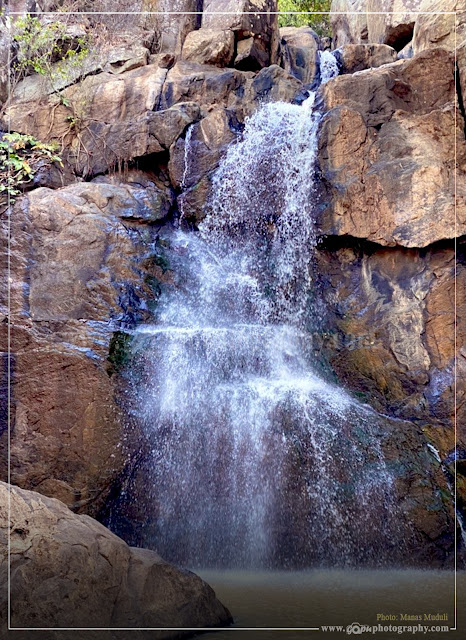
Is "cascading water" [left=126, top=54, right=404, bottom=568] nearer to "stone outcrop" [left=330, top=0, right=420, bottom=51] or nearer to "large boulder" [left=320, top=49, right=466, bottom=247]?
"large boulder" [left=320, top=49, right=466, bottom=247]

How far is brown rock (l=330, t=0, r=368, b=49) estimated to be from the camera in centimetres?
1411

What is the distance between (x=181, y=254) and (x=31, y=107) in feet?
15.0

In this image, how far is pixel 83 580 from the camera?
3832mm

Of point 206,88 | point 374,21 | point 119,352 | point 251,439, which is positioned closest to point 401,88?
point 206,88

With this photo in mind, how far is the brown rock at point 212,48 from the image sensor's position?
38.9 ft

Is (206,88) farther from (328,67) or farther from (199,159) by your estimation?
(328,67)

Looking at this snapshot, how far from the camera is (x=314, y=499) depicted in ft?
21.2

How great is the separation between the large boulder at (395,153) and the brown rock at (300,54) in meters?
3.28

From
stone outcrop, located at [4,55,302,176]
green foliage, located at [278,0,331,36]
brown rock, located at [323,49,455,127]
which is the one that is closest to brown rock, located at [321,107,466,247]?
brown rock, located at [323,49,455,127]

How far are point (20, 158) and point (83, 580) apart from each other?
8041 millimetres

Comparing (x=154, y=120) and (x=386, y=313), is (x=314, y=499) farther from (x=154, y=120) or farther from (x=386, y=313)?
(x=154, y=120)

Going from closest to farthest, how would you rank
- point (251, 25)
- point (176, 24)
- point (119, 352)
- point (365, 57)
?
point (119, 352) < point (365, 57) < point (251, 25) < point (176, 24)

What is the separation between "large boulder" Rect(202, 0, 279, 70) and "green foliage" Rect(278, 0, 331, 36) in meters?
5.15

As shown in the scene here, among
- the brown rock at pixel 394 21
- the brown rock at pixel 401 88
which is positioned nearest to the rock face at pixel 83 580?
the brown rock at pixel 401 88
